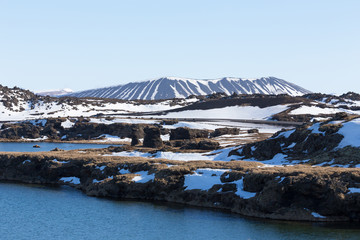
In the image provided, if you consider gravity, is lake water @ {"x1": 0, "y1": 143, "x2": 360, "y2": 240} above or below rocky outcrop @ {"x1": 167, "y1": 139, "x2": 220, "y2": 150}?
below

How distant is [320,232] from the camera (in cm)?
3466

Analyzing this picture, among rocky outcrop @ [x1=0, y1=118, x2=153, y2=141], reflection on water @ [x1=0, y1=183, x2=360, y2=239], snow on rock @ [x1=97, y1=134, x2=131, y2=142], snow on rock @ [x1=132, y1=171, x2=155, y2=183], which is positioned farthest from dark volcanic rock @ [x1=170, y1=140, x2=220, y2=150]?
rocky outcrop @ [x1=0, y1=118, x2=153, y2=141]

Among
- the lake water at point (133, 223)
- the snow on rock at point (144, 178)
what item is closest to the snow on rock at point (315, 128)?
the snow on rock at point (144, 178)

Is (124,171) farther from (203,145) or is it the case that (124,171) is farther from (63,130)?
(63,130)

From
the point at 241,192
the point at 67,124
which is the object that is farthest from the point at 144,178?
the point at 67,124

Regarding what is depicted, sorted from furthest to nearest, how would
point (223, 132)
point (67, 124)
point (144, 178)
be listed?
point (67, 124) < point (223, 132) < point (144, 178)

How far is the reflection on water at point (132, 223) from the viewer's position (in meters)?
34.2

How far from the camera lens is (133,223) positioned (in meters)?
37.8

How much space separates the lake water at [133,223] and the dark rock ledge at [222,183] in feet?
5.18

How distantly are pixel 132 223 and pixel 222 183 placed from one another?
1079 centimetres

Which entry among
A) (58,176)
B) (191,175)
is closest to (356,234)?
(191,175)

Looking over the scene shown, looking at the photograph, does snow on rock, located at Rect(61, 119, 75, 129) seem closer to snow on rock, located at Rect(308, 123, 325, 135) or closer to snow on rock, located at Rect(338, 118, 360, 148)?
snow on rock, located at Rect(308, 123, 325, 135)

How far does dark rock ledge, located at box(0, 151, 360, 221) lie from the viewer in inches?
1501

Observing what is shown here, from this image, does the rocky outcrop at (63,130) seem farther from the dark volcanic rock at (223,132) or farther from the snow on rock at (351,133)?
the snow on rock at (351,133)
